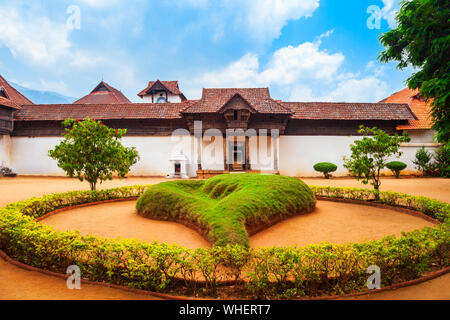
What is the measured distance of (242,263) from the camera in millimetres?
3000

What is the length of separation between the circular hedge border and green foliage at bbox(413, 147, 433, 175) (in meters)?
16.5

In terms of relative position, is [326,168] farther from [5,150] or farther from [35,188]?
[5,150]

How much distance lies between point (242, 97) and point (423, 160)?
1260 centimetres

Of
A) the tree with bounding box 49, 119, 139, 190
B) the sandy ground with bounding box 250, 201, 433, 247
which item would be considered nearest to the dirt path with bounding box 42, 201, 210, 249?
the sandy ground with bounding box 250, 201, 433, 247

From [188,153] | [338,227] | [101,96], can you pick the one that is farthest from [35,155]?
[338,227]

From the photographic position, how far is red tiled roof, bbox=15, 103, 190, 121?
17.9 meters

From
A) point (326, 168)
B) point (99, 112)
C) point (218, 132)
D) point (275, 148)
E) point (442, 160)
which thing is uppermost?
point (99, 112)

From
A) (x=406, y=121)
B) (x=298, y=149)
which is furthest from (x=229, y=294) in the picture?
(x=406, y=121)

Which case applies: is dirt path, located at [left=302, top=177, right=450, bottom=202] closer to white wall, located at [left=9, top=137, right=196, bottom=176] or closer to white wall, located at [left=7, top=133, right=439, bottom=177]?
white wall, located at [left=7, top=133, right=439, bottom=177]

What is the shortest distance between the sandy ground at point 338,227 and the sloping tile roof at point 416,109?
11377mm

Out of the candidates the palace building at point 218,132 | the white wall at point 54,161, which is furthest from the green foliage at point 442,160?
the white wall at point 54,161

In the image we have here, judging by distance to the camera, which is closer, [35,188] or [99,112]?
[35,188]

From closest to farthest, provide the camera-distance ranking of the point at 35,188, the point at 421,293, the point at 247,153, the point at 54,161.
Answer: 1. the point at 421,293
2. the point at 35,188
3. the point at 247,153
4. the point at 54,161
